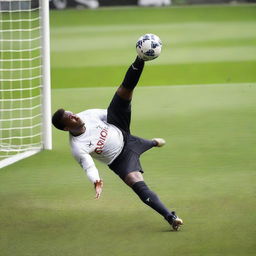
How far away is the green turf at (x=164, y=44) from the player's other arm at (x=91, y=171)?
10266 millimetres

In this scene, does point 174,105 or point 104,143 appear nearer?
point 104,143

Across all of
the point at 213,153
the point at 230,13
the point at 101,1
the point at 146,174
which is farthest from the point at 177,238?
the point at 101,1

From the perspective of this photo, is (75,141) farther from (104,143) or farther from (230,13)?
(230,13)

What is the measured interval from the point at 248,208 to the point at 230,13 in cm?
2538

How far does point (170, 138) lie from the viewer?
43.3ft

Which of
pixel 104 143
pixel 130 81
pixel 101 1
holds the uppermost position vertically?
pixel 130 81

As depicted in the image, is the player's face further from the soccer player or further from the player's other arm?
the player's other arm

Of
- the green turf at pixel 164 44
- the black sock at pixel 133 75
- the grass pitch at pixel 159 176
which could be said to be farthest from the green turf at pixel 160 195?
the green turf at pixel 164 44

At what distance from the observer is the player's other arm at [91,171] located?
841 cm

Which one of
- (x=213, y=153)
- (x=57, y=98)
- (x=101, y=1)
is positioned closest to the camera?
(x=213, y=153)

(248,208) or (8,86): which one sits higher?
(248,208)

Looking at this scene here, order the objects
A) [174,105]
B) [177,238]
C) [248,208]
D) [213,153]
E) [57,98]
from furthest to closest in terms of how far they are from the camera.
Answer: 1. [57,98]
2. [174,105]
3. [213,153]
4. [248,208]
5. [177,238]

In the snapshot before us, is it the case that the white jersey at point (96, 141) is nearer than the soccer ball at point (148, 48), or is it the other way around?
the white jersey at point (96, 141)

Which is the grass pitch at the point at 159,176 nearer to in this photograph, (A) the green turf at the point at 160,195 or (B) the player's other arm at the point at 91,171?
(A) the green turf at the point at 160,195
